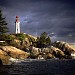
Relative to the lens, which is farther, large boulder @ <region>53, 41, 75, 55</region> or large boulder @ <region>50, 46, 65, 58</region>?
large boulder @ <region>53, 41, 75, 55</region>

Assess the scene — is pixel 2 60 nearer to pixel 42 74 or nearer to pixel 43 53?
pixel 42 74

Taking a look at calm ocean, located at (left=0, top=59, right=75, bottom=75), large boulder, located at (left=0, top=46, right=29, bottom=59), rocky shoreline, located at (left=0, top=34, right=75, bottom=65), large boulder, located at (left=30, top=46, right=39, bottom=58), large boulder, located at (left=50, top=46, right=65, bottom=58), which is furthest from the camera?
large boulder, located at (left=50, top=46, right=65, bottom=58)

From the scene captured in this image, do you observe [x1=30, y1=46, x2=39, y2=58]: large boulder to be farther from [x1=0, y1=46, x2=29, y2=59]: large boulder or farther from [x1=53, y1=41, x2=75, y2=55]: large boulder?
[x1=53, y1=41, x2=75, y2=55]: large boulder

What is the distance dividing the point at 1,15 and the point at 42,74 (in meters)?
78.9

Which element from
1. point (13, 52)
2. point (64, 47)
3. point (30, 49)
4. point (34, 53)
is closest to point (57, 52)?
point (64, 47)

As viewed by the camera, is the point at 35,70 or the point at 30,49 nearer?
the point at 35,70

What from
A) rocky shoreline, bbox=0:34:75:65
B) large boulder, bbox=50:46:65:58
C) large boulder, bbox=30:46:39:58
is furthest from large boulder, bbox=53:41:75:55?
large boulder, bbox=30:46:39:58

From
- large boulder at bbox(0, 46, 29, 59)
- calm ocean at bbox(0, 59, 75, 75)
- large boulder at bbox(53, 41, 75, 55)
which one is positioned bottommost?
calm ocean at bbox(0, 59, 75, 75)

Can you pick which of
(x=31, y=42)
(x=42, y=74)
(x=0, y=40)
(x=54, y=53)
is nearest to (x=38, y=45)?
(x=31, y=42)

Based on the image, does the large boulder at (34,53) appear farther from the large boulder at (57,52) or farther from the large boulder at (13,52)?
the large boulder at (57,52)

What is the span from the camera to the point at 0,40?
128 m

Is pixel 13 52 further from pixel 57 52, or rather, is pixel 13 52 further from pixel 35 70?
pixel 35 70

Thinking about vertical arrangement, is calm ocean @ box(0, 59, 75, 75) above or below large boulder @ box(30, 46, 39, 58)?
below

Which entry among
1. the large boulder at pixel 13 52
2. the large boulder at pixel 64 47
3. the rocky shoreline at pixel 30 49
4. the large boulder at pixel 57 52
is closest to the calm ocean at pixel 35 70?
the large boulder at pixel 13 52
